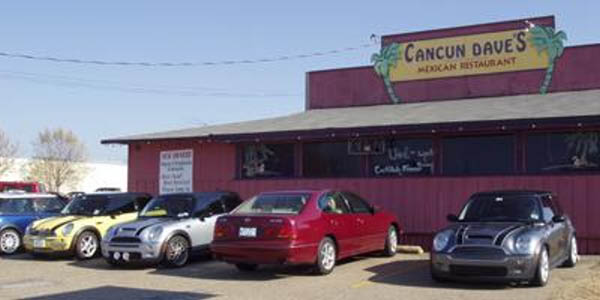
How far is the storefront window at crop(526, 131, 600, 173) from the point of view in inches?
647

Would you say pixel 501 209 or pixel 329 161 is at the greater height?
pixel 329 161

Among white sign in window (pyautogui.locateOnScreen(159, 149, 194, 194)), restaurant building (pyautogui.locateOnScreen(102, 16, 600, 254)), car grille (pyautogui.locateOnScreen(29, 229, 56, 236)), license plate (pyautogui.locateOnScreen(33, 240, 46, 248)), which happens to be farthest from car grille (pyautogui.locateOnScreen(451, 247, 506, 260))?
white sign in window (pyautogui.locateOnScreen(159, 149, 194, 194))

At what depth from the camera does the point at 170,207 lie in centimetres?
1672

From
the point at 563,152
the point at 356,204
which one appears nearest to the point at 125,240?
the point at 356,204

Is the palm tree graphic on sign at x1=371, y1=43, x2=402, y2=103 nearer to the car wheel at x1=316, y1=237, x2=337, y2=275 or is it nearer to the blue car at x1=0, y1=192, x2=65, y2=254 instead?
the car wheel at x1=316, y1=237, x2=337, y2=275

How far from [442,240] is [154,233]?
5.82m

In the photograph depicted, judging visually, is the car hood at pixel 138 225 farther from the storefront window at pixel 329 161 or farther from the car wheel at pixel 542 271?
the car wheel at pixel 542 271

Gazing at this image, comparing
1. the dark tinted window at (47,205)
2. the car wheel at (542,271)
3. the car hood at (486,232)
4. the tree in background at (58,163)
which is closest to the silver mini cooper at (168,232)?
the dark tinted window at (47,205)

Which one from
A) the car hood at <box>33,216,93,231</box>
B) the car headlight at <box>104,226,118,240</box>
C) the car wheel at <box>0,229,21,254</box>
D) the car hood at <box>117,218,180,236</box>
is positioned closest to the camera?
the car hood at <box>117,218,180,236</box>

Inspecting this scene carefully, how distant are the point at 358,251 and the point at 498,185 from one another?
3.99 metres

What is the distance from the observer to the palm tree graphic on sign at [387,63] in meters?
21.4

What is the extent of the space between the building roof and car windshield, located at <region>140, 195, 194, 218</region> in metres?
3.26

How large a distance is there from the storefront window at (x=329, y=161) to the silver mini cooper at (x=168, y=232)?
11.0 feet

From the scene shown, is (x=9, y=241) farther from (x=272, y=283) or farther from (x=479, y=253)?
(x=479, y=253)
